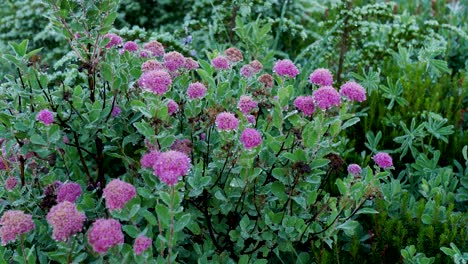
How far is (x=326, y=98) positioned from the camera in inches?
58.9

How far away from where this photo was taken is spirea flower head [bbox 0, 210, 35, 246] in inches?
50.3

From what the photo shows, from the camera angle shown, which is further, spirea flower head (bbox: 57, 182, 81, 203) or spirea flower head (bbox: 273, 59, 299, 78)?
spirea flower head (bbox: 273, 59, 299, 78)

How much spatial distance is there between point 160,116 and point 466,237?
1014 millimetres

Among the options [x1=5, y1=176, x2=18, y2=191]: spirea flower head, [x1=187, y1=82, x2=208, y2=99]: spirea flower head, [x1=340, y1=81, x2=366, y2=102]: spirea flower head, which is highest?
[x1=340, y1=81, x2=366, y2=102]: spirea flower head

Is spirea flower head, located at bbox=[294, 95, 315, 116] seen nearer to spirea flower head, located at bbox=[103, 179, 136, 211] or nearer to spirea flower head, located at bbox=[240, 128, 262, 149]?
spirea flower head, located at bbox=[240, 128, 262, 149]

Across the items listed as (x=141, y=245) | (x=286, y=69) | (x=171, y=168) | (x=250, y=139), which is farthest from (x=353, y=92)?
(x=141, y=245)

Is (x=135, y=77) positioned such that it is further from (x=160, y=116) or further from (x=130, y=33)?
(x=130, y=33)

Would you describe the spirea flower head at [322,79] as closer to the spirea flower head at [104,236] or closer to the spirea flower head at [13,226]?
the spirea flower head at [104,236]

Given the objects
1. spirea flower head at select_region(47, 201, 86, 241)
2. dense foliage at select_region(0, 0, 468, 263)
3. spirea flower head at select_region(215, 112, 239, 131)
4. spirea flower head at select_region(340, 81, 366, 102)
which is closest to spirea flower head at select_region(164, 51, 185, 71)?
dense foliage at select_region(0, 0, 468, 263)

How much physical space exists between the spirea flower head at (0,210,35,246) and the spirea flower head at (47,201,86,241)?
0.11 meters

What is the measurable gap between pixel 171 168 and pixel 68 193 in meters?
0.42

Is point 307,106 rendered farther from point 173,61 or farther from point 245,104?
point 173,61

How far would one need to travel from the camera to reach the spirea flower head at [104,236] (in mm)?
1195

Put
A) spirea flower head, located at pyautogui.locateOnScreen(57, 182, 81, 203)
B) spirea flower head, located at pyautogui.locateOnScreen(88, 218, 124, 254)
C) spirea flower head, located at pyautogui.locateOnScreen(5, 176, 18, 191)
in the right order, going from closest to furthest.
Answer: spirea flower head, located at pyautogui.locateOnScreen(88, 218, 124, 254), spirea flower head, located at pyautogui.locateOnScreen(57, 182, 81, 203), spirea flower head, located at pyautogui.locateOnScreen(5, 176, 18, 191)
